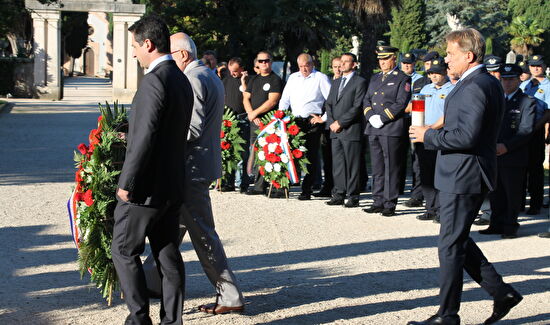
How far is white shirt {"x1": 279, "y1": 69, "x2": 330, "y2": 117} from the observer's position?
11.9m

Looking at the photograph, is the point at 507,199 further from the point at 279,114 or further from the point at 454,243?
the point at 454,243

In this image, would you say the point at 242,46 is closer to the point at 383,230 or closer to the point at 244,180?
the point at 244,180

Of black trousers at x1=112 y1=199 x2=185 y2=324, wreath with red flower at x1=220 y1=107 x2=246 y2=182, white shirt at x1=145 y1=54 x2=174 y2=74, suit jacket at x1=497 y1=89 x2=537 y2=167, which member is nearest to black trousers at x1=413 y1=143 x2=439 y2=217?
suit jacket at x1=497 y1=89 x2=537 y2=167

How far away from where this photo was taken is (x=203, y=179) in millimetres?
5785

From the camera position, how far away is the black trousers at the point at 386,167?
34.5 ft

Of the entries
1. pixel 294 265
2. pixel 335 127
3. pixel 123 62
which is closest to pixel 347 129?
pixel 335 127

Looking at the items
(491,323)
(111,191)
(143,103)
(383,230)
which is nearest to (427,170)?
(383,230)

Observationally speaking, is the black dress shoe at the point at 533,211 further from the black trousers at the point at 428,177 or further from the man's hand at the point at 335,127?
the man's hand at the point at 335,127

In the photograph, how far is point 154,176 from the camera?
4930mm

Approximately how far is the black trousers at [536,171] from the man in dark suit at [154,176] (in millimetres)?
7119

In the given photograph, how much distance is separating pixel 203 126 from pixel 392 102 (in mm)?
5163

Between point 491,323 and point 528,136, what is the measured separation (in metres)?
4.12

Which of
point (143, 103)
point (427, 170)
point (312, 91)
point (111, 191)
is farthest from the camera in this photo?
point (312, 91)

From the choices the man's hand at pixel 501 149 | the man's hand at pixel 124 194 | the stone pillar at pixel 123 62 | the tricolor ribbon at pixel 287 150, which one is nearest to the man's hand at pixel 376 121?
the tricolor ribbon at pixel 287 150
